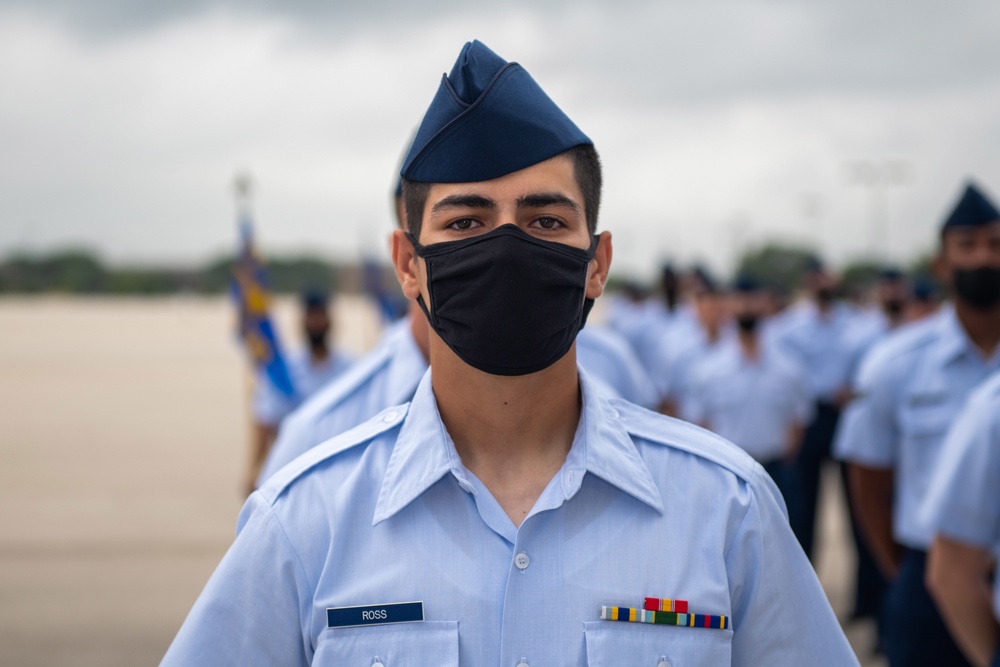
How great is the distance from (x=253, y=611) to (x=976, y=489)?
2357 millimetres

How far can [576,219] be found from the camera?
195 cm

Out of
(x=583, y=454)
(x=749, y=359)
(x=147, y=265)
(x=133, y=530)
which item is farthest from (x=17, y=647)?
(x=147, y=265)

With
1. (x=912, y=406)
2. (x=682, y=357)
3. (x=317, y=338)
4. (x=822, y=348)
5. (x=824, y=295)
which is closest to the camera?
(x=912, y=406)

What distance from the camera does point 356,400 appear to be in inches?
130

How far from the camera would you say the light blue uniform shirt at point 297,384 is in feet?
22.5

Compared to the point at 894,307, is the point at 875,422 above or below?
above

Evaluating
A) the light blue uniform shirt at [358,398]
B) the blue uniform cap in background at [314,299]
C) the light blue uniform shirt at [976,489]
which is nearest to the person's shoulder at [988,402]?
the light blue uniform shirt at [976,489]

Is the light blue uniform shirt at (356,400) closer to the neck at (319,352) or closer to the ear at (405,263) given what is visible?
the ear at (405,263)

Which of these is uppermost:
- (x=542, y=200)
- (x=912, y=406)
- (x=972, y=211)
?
(x=542, y=200)

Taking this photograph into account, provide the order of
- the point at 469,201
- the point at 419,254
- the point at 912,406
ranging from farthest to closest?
the point at 912,406, the point at 419,254, the point at 469,201

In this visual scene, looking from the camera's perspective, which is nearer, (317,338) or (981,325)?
(981,325)

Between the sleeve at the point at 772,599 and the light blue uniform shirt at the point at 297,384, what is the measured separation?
5.20 meters

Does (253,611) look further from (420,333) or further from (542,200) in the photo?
(420,333)

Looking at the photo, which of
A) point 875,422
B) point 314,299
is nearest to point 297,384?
point 314,299
